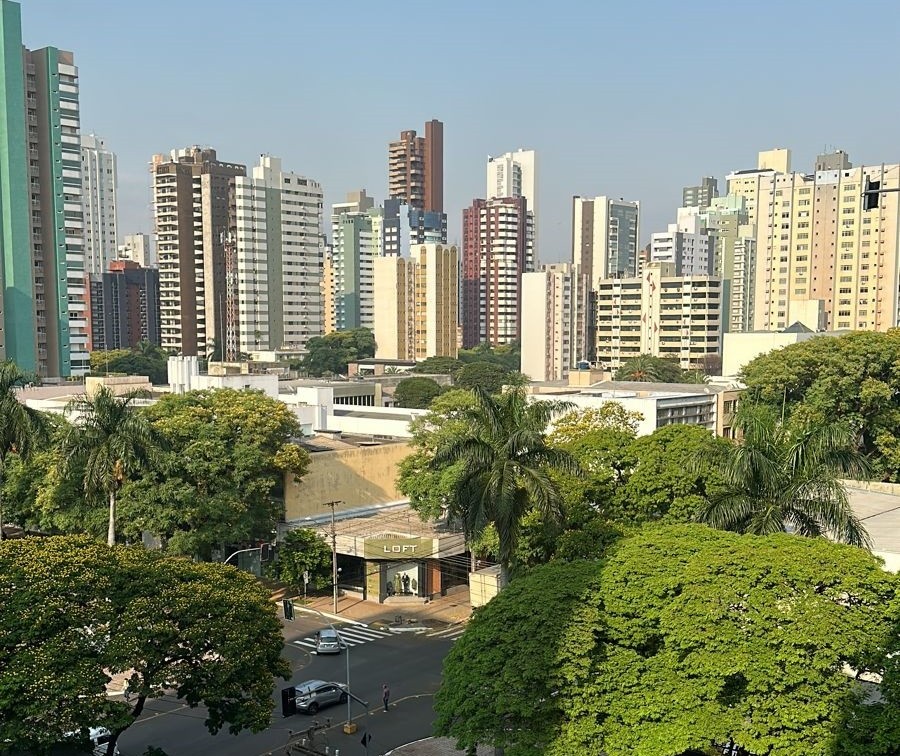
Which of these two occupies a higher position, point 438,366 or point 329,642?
point 438,366

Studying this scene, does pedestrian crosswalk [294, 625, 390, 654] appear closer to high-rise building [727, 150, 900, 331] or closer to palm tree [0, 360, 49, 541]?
palm tree [0, 360, 49, 541]

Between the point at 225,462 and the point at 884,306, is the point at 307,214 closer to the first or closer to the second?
the point at 884,306

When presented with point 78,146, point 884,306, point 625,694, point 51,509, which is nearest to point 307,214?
point 78,146

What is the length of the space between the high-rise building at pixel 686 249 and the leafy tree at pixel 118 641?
503 feet

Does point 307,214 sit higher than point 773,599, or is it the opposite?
point 307,214

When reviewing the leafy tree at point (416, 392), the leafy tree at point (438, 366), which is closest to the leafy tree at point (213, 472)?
the leafy tree at point (416, 392)

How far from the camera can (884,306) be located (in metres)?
130

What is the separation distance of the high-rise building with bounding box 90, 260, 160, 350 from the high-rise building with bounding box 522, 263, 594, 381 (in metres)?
78.6

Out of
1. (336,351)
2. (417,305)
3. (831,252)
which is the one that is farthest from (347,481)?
(417,305)

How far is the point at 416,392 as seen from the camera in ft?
327

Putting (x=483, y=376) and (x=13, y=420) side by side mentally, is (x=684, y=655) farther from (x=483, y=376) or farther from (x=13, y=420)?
(x=483, y=376)

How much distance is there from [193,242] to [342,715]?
12971 centimetres

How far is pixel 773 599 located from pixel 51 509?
3384 centimetres

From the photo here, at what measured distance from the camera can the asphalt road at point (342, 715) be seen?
27.4 meters
